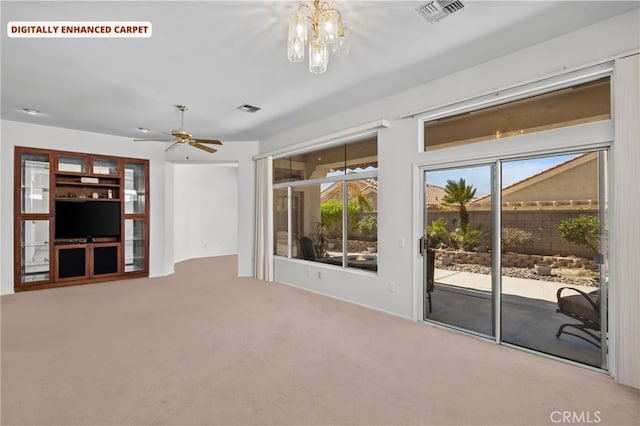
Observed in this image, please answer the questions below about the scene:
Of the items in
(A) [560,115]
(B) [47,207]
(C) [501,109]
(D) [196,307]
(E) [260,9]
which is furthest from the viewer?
(B) [47,207]

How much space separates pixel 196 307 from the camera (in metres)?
4.55

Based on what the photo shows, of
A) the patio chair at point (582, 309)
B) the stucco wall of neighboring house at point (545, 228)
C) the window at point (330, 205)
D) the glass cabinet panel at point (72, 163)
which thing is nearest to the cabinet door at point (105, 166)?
the glass cabinet panel at point (72, 163)

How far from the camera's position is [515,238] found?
325 cm

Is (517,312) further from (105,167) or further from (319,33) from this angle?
(105,167)

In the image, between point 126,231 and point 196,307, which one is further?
point 126,231

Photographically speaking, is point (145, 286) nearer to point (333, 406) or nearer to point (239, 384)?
point (239, 384)

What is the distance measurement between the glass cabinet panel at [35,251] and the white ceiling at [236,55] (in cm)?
190

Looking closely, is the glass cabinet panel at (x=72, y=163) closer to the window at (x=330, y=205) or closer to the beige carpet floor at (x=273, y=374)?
the beige carpet floor at (x=273, y=374)

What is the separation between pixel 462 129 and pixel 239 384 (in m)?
3.45

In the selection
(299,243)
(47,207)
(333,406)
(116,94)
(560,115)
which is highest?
(116,94)

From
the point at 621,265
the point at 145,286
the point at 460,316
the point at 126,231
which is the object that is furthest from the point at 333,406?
the point at 126,231

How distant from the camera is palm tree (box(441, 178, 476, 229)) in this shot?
3654 millimetres

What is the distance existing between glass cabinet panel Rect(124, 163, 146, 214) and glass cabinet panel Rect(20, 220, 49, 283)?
1.39m

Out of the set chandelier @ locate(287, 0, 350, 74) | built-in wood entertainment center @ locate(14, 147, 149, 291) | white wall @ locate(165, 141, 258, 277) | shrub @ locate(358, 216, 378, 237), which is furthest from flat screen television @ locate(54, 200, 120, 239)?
chandelier @ locate(287, 0, 350, 74)
